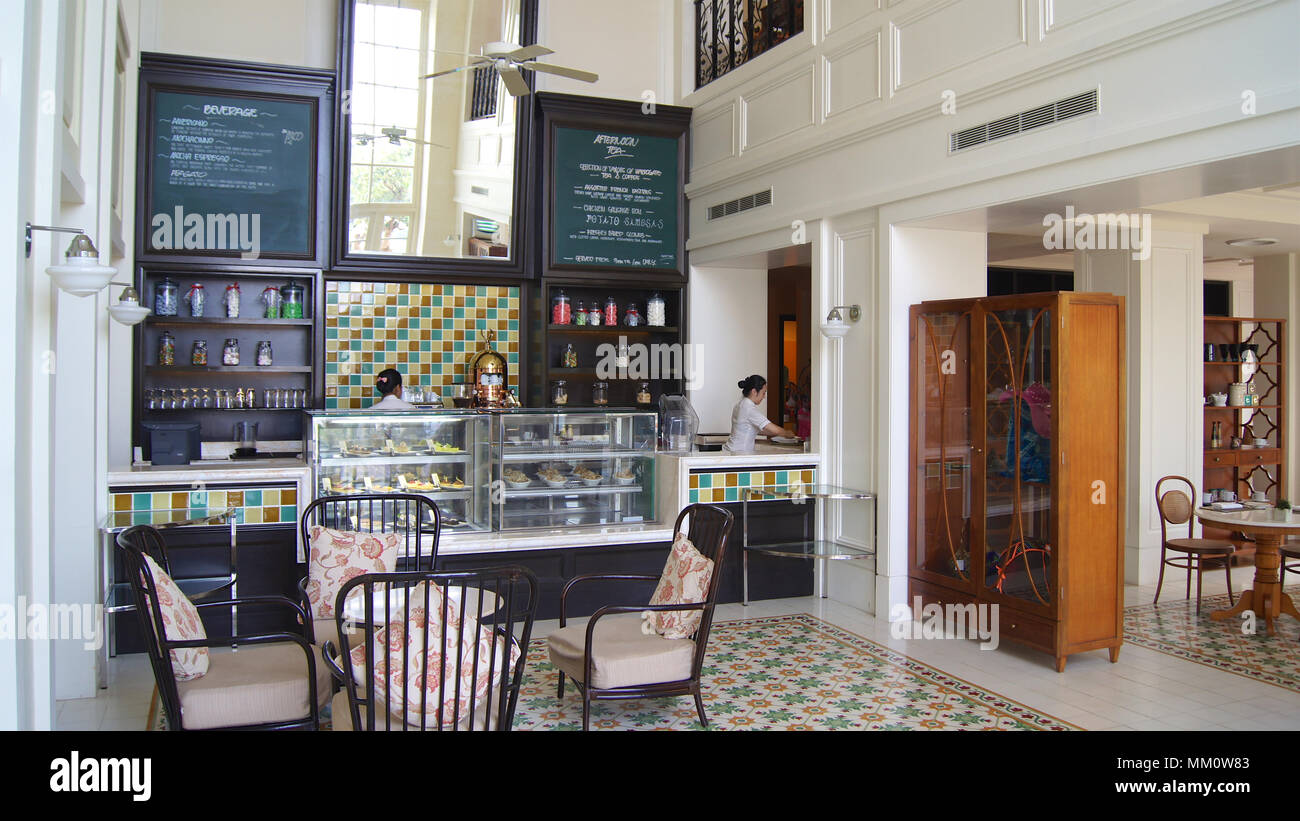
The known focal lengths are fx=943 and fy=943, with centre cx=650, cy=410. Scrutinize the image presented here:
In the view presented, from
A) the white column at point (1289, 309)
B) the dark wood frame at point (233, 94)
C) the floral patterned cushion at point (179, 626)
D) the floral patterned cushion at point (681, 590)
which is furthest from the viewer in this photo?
the white column at point (1289, 309)

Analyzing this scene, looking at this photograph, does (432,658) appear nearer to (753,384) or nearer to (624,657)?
(624,657)

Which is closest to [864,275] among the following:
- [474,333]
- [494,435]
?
[494,435]

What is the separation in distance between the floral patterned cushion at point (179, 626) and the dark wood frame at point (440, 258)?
450cm

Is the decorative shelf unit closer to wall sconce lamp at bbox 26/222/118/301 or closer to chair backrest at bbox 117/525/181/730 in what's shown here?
chair backrest at bbox 117/525/181/730

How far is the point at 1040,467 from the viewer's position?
5328mm

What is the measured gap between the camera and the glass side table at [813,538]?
639 centimetres

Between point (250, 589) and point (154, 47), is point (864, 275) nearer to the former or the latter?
point (250, 589)

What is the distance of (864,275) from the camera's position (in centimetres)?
642

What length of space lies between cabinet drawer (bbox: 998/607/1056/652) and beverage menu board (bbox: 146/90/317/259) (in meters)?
5.75

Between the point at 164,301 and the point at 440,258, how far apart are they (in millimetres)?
2125

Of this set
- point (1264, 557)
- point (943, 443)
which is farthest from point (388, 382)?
point (1264, 557)

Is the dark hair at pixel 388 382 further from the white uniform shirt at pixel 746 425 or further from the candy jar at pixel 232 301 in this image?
the white uniform shirt at pixel 746 425

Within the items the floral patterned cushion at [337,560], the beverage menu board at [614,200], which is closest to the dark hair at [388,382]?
the beverage menu board at [614,200]

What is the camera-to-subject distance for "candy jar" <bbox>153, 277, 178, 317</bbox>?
7.16 m
